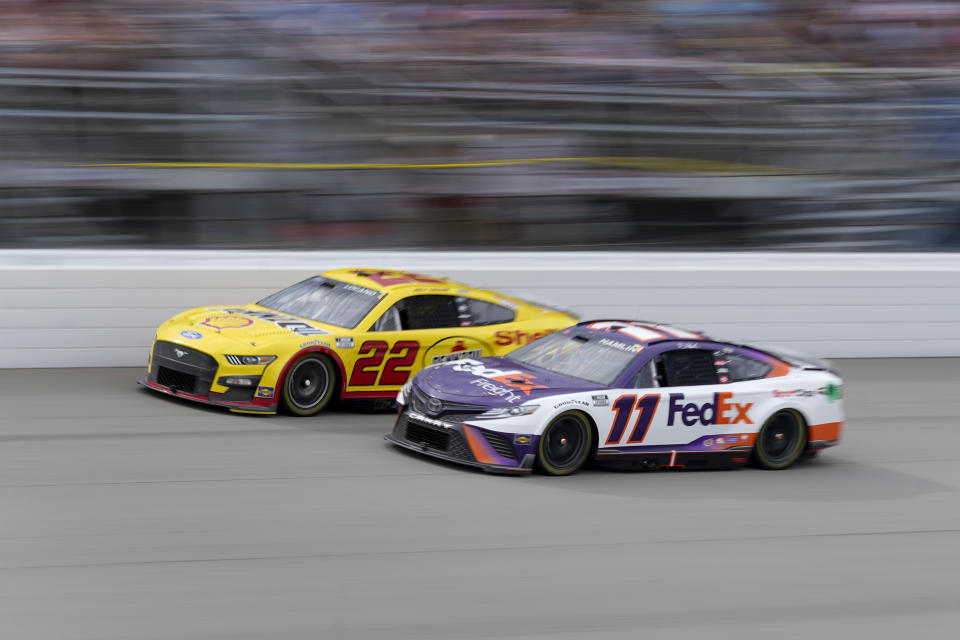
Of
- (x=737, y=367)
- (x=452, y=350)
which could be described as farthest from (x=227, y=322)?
(x=737, y=367)

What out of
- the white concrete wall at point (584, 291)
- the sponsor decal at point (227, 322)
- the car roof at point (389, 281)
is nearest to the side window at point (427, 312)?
the car roof at point (389, 281)

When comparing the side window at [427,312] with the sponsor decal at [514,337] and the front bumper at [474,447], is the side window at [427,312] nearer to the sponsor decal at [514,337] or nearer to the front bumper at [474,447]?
the sponsor decal at [514,337]

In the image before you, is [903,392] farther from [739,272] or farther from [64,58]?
[64,58]

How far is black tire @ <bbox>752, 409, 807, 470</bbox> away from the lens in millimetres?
8711

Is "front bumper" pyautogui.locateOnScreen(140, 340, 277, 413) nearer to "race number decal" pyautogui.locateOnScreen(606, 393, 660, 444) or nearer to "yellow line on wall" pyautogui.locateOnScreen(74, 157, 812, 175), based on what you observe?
"race number decal" pyautogui.locateOnScreen(606, 393, 660, 444)

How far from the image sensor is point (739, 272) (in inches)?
521

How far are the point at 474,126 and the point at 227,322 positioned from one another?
5.98 m

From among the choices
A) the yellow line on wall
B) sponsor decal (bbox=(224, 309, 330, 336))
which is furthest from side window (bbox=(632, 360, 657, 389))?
the yellow line on wall

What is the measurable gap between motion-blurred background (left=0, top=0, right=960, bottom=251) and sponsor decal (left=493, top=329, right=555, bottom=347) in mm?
3635

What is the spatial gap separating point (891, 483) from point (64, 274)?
748cm

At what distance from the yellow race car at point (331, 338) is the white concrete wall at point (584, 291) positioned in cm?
134

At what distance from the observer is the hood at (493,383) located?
26.0ft

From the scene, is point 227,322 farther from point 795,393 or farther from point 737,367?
point 795,393

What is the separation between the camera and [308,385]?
9.58 meters
